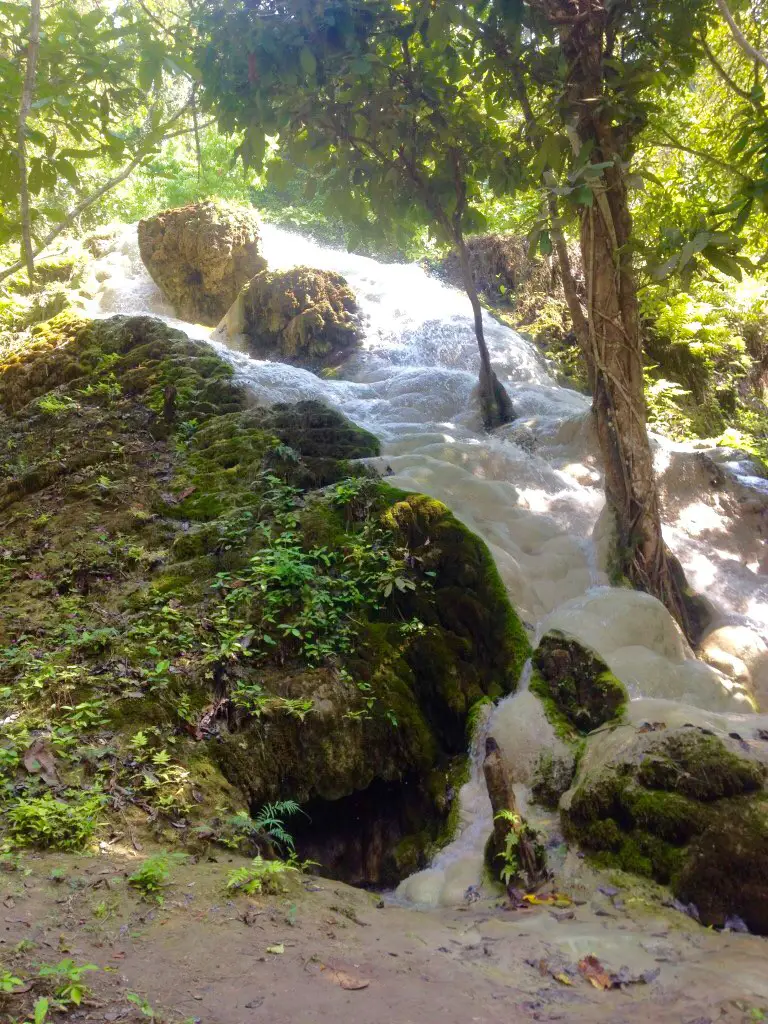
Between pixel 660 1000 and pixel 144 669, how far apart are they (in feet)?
10.6

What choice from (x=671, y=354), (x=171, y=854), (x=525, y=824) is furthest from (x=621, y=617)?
(x=671, y=354)

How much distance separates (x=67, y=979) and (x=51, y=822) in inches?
51.7

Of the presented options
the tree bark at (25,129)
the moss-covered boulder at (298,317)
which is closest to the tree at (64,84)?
the tree bark at (25,129)

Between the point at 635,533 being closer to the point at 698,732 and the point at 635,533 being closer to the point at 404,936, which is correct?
the point at 698,732

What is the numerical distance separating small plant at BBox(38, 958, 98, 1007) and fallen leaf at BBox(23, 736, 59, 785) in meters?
1.54

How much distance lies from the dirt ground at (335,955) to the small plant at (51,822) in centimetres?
14

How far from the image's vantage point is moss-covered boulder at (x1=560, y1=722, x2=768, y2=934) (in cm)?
338

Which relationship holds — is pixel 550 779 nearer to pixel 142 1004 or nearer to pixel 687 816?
pixel 687 816

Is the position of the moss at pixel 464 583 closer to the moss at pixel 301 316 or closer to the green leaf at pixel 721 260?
the green leaf at pixel 721 260

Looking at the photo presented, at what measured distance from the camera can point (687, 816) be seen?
11.9 ft

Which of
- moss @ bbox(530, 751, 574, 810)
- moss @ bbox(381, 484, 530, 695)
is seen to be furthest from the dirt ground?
moss @ bbox(381, 484, 530, 695)

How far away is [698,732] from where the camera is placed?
3.92 meters

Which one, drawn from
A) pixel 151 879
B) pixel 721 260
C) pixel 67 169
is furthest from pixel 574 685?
pixel 67 169

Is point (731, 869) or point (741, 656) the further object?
point (741, 656)
